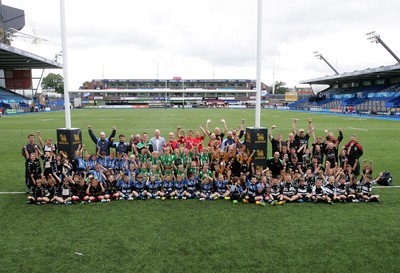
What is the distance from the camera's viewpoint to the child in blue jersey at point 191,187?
6.50 metres

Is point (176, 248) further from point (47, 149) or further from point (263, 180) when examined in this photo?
point (47, 149)

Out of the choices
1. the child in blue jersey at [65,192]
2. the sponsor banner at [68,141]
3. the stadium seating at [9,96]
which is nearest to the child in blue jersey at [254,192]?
the child in blue jersey at [65,192]

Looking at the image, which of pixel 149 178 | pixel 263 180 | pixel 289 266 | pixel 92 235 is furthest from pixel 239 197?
pixel 92 235

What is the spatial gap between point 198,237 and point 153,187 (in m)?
2.27

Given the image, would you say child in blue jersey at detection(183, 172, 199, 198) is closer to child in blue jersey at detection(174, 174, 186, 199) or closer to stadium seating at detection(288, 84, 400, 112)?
child in blue jersey at detection(174, 174, 186, 199)

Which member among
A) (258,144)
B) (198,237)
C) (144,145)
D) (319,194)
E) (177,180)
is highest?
(258,144)

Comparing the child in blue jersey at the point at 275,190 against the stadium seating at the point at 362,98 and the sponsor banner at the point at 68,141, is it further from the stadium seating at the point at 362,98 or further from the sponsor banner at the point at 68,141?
the stadium seating at the point at 362,98

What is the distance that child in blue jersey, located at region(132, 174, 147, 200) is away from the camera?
6418mm

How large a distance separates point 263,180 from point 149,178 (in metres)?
2.50

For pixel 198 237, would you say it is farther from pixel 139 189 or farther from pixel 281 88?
pixel 281 88

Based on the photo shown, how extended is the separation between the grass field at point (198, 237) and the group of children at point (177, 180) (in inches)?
10.7

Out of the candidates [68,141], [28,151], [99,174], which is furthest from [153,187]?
[28,151]

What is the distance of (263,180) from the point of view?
627 cm

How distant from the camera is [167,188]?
657 cm
